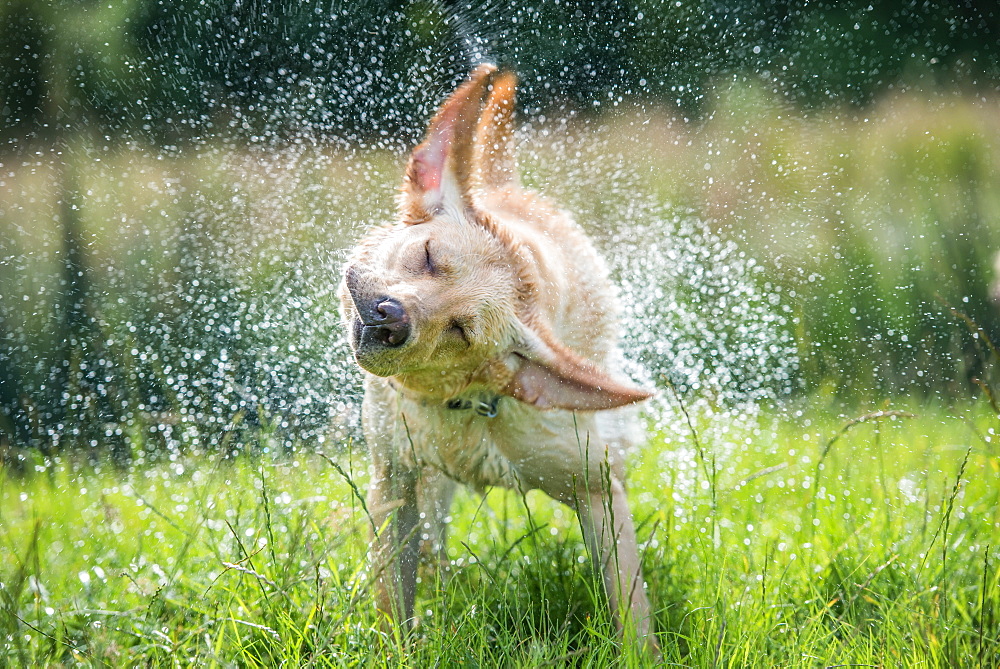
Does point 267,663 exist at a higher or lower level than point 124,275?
lower

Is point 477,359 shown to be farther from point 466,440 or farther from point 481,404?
point 466,440

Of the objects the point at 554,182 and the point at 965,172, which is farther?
the point at 965,172

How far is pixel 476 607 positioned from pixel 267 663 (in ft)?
2.07

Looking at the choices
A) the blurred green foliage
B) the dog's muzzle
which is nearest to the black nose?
the dog's muzzle

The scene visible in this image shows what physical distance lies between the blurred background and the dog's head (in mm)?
1239

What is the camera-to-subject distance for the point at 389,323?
2.45 meters

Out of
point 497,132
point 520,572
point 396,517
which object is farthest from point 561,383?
point 497,132

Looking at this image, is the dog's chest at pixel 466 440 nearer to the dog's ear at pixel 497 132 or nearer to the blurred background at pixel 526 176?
the dog's ear at pixel 497 132

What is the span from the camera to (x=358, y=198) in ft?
16.9

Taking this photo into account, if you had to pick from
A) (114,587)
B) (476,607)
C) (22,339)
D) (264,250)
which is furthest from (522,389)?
(22,339)

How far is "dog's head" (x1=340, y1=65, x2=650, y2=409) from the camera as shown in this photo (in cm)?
247

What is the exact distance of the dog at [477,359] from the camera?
8.23 ft

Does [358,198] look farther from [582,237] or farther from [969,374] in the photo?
[969,374]

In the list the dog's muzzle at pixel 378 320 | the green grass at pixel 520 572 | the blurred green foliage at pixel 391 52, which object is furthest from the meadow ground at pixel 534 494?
the dog's muzzle at pixel 378 320
